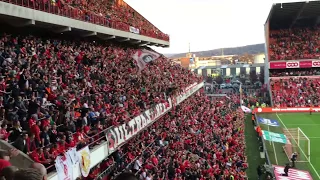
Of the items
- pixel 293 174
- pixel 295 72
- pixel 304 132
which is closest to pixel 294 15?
pixel 295 72

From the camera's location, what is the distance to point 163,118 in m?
21.5

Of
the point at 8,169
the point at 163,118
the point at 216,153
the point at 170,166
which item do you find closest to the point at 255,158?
the point at 216,153

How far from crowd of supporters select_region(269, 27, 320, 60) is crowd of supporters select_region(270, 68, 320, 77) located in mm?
1761

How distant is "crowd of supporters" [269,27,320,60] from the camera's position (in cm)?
4750

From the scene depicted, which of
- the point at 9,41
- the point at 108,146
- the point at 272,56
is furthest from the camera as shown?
the point at 272,56

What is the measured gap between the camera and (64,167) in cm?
837

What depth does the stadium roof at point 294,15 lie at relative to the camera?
42.7 meters

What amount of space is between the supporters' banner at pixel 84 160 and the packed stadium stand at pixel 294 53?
3496 centimetres

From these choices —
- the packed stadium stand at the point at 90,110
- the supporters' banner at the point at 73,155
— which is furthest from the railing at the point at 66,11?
the supporters' banner at the point at 73,155

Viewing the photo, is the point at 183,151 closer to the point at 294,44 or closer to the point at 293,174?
the point at 293,174

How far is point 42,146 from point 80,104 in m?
3.91

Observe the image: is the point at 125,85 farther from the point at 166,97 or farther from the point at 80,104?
the point at 80,104

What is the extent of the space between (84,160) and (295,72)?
4320cm

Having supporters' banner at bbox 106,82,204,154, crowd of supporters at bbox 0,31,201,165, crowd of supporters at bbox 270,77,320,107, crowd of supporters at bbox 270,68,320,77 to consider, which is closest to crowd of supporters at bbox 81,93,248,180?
supporters' banner at bbox 106,82,204,154
